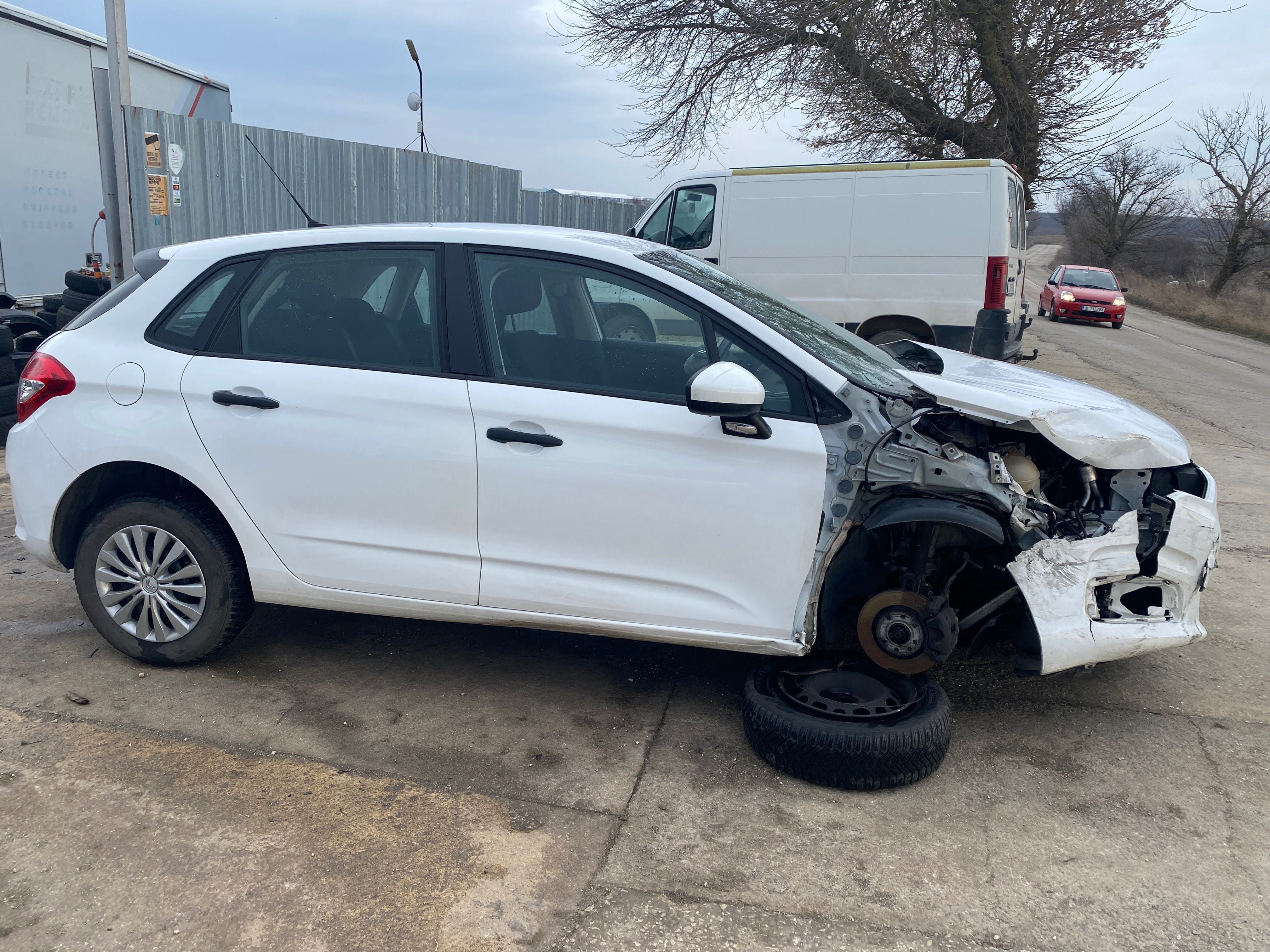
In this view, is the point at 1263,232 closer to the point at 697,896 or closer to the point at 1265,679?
the point at 1265,679

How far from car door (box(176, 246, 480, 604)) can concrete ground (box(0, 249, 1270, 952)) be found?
1.92ft

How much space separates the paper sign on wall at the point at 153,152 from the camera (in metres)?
8.82

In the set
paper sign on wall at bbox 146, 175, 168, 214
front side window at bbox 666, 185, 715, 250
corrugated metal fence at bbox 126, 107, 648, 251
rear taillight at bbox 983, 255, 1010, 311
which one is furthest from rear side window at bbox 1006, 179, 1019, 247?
paper sign on wall at bbox 146, 175, 168, 214

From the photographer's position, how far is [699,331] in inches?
134

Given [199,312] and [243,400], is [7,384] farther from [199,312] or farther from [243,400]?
[243,400]

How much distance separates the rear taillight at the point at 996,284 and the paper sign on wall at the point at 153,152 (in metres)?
7.82

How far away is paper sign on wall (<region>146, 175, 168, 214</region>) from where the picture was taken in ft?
29.3

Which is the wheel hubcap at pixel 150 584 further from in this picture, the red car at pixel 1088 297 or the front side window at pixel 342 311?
the red car at pixel 1088 297

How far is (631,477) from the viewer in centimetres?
328

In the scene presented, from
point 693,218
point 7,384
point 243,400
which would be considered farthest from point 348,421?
point 693,218

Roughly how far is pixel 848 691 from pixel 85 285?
806 centimetres

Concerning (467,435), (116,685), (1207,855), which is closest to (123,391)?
(116,685)

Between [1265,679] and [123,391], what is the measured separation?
465 centimetres

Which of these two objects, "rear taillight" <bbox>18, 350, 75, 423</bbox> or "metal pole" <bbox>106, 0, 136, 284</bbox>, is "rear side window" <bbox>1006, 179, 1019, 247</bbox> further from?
"rear taillight" <bbox>18, 350, 75, 423</bbox>
